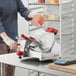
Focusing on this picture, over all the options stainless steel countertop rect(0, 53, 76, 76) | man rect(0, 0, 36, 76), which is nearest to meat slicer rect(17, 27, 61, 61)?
stainless steel countertop rect(0, 53, 76, 76)

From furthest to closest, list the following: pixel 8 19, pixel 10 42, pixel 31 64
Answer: pixel 8 19
pixel 10 42
pixel 31 64

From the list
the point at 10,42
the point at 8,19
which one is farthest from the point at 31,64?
the point at 8,19

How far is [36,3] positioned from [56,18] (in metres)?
0.56

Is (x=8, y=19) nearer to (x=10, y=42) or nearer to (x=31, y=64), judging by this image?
(x=10, y=42)

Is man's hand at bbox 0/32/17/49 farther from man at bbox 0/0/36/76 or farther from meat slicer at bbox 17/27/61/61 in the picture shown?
man at bbox 0/0/36/76

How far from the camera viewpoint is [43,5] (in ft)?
15.8

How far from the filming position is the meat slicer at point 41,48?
190 cm

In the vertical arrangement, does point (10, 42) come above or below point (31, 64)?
above

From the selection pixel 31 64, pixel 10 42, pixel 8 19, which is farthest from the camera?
pixel 8 19

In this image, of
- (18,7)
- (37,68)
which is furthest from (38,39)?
(18,7)

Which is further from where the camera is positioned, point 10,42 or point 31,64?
point 10,42

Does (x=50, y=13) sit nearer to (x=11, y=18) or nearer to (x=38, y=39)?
(x=11, y=18)

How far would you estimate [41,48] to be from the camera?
6.34 ft

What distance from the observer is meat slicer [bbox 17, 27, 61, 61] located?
6.22 ft
